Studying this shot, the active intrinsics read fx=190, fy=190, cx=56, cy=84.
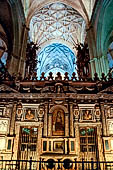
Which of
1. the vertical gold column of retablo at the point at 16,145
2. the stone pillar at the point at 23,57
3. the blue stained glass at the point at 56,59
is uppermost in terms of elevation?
the blue stained glass at the point at 56,59

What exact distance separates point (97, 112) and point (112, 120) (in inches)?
30.2

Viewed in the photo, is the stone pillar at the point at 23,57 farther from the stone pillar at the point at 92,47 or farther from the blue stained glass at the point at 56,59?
the blue stained glass at the point at 56,59

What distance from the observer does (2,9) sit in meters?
14.6

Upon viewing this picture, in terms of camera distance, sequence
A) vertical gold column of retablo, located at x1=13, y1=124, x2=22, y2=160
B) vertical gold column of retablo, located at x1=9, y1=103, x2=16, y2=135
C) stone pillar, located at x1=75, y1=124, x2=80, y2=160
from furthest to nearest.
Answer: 1. vertical gold column of retablo, located at x1=9, y1=103, x2=16, y2=135
2. stone pillar, located at x1=75, y1=124, x2=80, y2=160
3. vertical gold column of retablo, located at x1=13, y1=124, x2=22, y2=160

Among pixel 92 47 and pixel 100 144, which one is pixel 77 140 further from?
pixel 92 47

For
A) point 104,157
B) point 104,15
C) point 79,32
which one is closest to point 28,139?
point 104,157

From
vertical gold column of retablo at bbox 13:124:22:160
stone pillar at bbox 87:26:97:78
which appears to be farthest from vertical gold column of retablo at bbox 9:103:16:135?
stone pillar at bbox 87:26:97:78

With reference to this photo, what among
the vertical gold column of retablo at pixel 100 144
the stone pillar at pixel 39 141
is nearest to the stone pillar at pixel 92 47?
the vertical gold column of retablo at pixel 100 144

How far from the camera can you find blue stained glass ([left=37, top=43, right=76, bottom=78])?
2422cm

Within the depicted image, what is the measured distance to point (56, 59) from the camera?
27344 mm

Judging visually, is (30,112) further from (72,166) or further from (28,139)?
(72,166)

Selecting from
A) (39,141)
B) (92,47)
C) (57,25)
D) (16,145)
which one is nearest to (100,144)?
(39,141)

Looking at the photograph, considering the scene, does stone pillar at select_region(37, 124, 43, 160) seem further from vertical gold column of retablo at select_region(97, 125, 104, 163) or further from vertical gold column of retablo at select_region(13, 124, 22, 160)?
vertical gold column of retablo at select_region(97, 125, 104, 163)

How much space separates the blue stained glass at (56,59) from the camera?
953 inches
